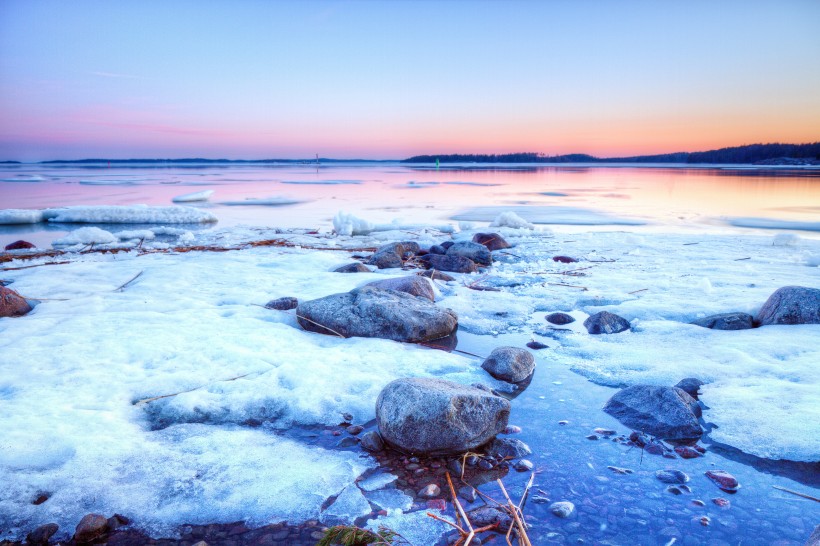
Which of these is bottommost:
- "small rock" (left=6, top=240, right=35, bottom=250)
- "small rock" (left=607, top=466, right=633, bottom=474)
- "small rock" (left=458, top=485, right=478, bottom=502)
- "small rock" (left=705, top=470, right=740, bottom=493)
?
"small rock" (left=458, top=485, right=478, bottom=502)

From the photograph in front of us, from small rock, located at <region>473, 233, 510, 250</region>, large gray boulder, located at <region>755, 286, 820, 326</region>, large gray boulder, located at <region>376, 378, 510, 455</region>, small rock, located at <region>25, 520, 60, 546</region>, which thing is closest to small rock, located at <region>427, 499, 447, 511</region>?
large gray boulder, located at <region>376, 378, 510, 455</region>

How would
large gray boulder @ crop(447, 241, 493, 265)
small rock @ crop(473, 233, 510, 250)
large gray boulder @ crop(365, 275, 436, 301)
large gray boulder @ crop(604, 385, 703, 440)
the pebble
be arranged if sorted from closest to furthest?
1. large gray boulder @ crop(604, 385, 703, 440)
2. the pebble
3. large gray boulder @ crop(365, 275, 436, 301)
4. large gray boulder @ crop(447, 241, 493, 265)
5. small rock @ crop(473, 233, 510, 250)

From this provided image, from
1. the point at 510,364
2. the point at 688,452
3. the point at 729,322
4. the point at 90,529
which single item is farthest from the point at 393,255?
the point at 90,529

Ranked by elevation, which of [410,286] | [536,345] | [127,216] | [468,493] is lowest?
[468,493]

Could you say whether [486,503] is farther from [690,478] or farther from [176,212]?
[176,212]

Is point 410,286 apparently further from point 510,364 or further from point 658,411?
point 658,411

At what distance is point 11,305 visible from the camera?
4.27 m

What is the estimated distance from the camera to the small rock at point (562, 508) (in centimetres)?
203

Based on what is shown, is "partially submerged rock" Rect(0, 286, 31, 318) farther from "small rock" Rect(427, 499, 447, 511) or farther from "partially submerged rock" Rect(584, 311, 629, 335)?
"partially submerged rock" Rect(584, 311, 629, 335)

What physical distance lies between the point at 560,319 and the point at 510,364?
4.75 ft

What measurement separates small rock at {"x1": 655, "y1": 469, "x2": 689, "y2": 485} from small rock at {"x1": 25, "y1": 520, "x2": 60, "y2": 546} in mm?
2604

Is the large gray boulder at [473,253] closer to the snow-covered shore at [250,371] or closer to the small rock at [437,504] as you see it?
the snow-covered shore at [250,371]

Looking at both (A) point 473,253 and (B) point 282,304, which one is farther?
(A) point 473,253

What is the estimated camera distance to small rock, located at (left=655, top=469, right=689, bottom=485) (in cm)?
225
